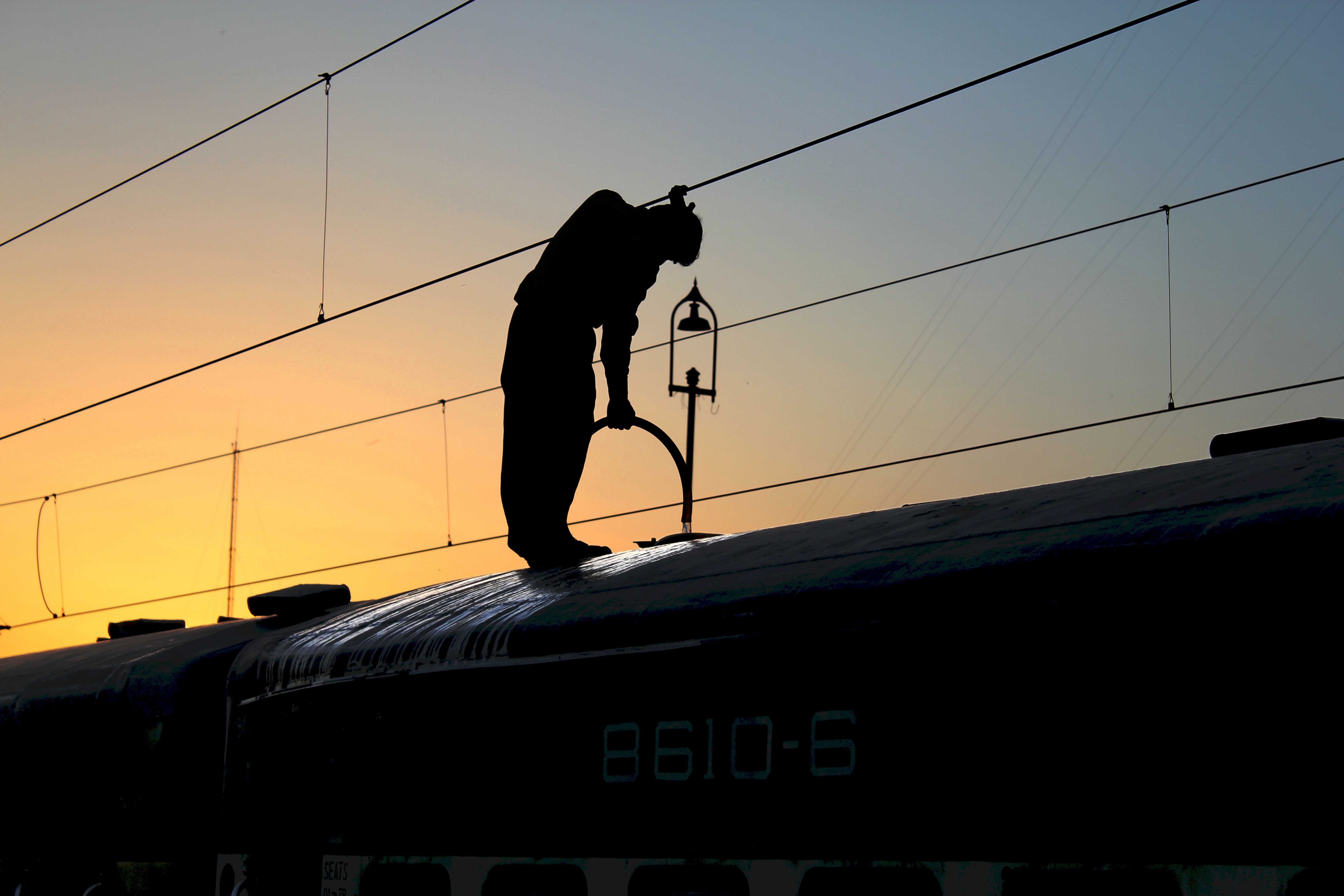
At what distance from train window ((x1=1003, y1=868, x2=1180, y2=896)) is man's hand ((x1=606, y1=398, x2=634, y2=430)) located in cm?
393

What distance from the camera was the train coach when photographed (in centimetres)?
230

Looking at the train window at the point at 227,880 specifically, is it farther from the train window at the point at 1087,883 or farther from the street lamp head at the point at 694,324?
the street lamp head at the point at 694,324

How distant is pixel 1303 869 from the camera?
215 centimetres

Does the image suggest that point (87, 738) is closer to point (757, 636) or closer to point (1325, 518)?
point (757, 636)

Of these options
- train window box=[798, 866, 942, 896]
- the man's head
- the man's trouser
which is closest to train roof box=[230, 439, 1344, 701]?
train window box=[798, 866, 942, 896]

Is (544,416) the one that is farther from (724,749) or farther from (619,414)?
(724,749)

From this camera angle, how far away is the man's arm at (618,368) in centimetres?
626

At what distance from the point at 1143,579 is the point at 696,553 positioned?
6.01 ft

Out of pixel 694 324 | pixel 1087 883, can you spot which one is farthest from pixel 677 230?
pixel 694 324

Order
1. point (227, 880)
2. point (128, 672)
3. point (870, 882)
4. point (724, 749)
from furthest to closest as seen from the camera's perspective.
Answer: point (128, 672) < point (227, 880) < point (724, 749) < point (870, 882)

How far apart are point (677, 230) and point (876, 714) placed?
4105 mm

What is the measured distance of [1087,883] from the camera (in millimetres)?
2414

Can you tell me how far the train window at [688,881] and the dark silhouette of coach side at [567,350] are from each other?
2.92 m

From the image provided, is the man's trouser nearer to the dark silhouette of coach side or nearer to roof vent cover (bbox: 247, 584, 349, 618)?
the dark silhouette of coach side
